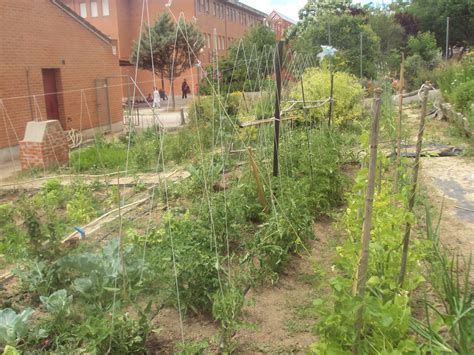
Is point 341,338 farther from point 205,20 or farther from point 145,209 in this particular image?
point 205,20

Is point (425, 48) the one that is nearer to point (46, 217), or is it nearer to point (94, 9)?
point (46, 217)

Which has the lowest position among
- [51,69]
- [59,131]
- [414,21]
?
[59,131]

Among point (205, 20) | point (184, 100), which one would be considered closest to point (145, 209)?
point (184, 100)

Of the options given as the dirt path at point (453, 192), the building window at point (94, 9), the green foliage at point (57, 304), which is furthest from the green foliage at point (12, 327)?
the building window at point (94, 9)

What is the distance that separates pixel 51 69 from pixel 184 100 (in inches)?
659

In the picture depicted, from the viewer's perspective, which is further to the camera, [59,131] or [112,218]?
[59,131]

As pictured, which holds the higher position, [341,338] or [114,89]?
[114,89]

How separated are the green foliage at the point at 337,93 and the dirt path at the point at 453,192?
2.02 metres

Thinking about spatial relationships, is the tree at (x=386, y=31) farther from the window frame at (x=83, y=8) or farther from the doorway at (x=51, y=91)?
the window frame at (x=83, y=8)

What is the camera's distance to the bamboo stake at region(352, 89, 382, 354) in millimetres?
1891

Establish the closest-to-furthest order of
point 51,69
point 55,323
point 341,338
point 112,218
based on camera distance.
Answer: point 341,338 < point 55,323 < point 112,218 < point 51,69

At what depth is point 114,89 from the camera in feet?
51.3

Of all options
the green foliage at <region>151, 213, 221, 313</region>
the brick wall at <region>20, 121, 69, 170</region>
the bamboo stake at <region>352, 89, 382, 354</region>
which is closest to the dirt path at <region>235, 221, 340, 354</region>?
the green foliage at <region>151, 213, 221, 313</region>

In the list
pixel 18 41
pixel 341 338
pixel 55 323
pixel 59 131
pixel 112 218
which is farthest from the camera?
pixel 18 41
